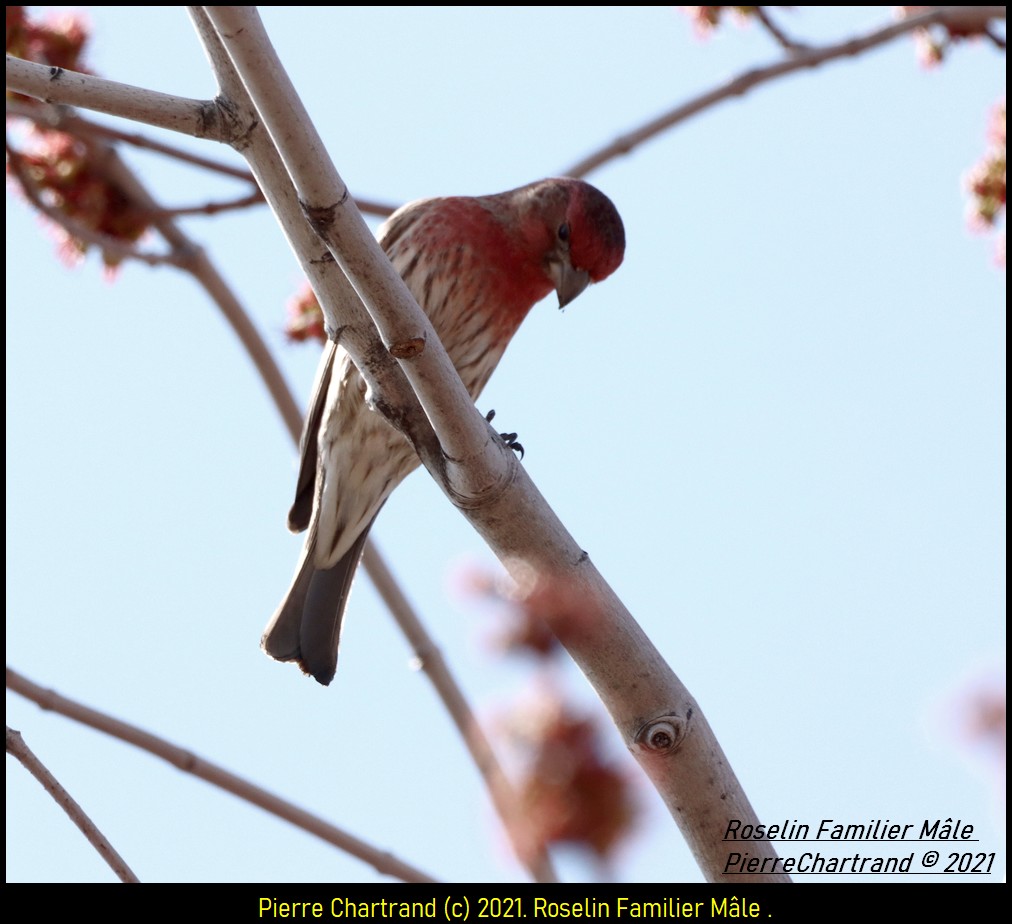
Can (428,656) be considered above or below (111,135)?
below

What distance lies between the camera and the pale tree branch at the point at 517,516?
8.00 feet

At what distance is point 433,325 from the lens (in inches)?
194

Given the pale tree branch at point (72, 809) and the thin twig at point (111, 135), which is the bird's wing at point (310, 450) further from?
the pale tree branch at point (72, 809)

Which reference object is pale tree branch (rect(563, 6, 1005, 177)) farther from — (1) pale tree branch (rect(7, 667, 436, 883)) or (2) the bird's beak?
(1) pale tree branch (rect(7, 667, 436, 883))

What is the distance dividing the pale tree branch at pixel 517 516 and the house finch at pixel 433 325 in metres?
1.79

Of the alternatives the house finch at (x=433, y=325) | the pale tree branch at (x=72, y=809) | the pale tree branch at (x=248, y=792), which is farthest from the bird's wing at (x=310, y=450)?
the pale tree branch at (x=72, y=809)

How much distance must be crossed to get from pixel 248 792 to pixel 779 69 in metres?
3.47

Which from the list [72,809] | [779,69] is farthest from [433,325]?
[72,809]

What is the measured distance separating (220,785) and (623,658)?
1273 mm

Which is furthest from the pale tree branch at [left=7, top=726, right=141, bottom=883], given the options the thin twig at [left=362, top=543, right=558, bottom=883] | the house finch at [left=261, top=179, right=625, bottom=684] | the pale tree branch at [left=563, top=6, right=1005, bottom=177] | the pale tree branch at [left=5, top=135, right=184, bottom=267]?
the pale tree branch at [left=563, top=6, right=1005, bottom=177]

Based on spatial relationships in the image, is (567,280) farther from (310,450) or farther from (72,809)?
(72,809)

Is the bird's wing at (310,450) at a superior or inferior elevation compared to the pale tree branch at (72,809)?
superior

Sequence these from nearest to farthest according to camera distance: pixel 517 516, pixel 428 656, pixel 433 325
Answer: pixel 517 516 → pixel 428 656 → pixel 433 325
